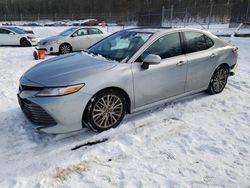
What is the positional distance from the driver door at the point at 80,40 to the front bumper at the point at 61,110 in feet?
30.9

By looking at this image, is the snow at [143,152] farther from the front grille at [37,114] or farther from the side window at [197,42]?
the side window at [197,42]

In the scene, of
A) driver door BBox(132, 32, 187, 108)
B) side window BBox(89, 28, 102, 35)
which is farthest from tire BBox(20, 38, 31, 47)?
driver door BBox(132, 32, 187, 108)

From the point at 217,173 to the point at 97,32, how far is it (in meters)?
11.7

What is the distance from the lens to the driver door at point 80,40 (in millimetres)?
12977

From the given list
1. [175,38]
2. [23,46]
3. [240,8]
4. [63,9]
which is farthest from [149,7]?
[175,38]

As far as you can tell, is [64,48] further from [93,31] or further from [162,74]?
[162,74]

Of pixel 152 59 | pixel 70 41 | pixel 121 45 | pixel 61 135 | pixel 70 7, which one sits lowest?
pixel 61 135

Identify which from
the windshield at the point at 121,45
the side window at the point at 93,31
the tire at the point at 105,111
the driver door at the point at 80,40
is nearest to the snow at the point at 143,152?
the tire at the point at 105,111

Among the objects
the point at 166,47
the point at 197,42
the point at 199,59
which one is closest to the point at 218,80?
→ the point at 199,59

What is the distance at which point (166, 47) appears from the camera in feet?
15.7

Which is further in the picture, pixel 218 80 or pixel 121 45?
pixel 218 80

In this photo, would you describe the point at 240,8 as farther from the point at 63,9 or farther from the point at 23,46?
the point at 63,9

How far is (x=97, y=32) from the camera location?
45.6 feet

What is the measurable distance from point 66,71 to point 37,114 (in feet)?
2.54
